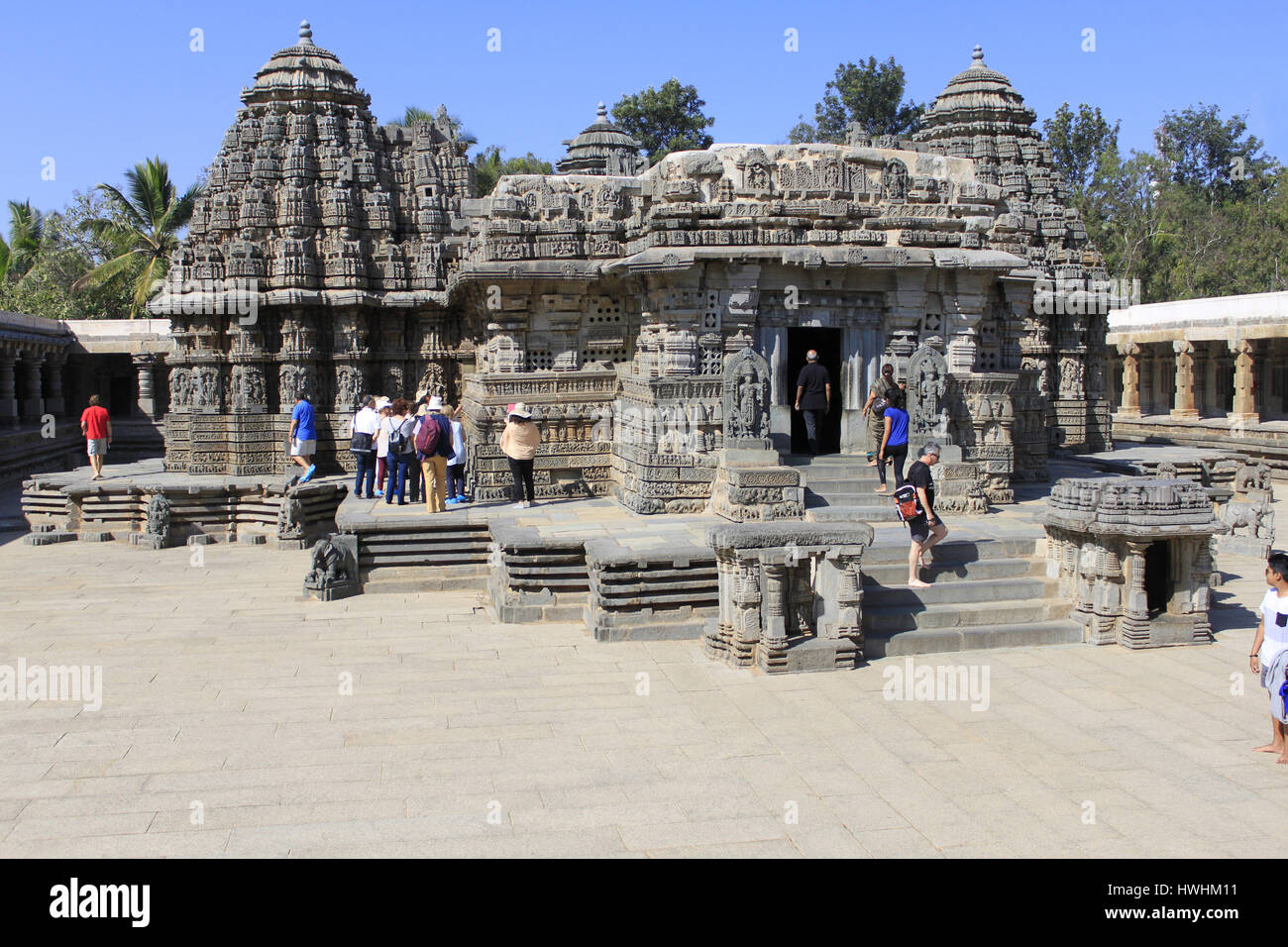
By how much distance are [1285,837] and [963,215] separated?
884 centimetres

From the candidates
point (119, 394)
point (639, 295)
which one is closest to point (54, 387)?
point (119, 394)

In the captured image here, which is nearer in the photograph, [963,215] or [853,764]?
[853,764]

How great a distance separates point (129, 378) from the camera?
94.3 ft

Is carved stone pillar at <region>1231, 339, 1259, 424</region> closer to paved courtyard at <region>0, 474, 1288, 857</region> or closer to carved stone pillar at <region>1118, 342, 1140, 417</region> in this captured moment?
carved stone pillar at <region>1118, 342, 1140, 417</region>

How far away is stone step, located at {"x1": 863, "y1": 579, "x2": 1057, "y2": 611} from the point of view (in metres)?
9.23

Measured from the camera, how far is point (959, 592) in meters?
9.41

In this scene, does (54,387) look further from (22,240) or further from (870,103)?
(870,103)

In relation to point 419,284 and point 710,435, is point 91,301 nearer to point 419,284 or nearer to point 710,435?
point 419,284

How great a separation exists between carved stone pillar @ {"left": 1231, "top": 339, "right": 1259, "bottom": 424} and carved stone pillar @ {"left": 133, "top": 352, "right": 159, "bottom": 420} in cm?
2466

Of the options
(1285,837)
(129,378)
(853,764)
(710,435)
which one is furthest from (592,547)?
(129,378)

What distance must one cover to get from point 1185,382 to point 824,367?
53.1ft

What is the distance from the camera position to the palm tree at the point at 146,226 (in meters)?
28.8

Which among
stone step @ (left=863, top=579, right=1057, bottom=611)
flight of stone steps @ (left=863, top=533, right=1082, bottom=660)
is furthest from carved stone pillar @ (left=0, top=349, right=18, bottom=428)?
stone step @ (left=863, top=579, right=1057, bottom=611)

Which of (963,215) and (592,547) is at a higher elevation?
(963,215)
